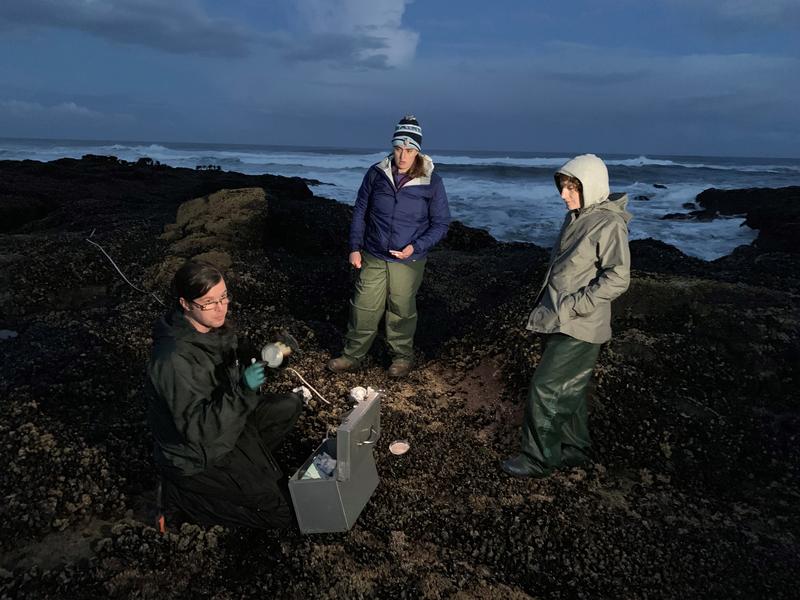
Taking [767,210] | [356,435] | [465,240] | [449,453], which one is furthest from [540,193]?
[356,435]

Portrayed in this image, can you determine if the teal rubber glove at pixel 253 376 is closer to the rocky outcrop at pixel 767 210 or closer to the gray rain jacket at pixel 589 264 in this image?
the gray rain jacket at pixel 589 264

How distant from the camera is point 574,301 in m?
3.35

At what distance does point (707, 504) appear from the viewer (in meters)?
3.63

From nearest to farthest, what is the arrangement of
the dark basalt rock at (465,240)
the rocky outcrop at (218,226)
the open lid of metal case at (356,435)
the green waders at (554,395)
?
the open lid of metal case at (356,435)
the green waders at (554,395)
the rocky outcrop at (218,226)
the dark basalt rock at (465,240)

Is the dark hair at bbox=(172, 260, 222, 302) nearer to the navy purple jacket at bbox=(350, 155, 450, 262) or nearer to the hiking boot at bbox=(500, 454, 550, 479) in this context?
the navy purple jacket at bbox=(350, 155, 450, 262)

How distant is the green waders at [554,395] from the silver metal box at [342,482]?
1.09m

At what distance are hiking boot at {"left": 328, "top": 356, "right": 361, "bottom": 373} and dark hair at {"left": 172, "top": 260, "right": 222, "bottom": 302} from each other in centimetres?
254

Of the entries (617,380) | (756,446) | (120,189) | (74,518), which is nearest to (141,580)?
(74,518)

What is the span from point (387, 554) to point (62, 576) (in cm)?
169

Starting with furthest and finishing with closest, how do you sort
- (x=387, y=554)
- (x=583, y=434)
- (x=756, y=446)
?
(x=756, y=446) < (x=583, y=434) < (x=387, y=554)

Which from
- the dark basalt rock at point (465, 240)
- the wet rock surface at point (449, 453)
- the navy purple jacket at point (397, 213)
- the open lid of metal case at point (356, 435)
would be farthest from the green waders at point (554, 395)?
the dark basalt rock at point (465, 240)

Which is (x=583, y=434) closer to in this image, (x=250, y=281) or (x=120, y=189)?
(x=250, y=281)

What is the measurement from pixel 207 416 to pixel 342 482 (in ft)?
2.61

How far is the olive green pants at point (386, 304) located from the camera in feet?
15.9
